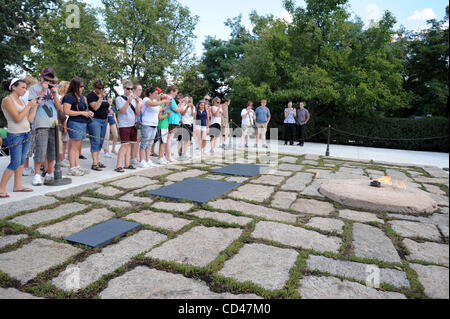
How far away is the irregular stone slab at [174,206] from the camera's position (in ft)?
13.2

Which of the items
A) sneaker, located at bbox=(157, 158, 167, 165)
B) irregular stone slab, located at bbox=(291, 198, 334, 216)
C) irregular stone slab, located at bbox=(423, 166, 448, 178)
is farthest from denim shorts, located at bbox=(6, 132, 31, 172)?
irregular stone slab, located at bbox=(423, 166, 448, 178)

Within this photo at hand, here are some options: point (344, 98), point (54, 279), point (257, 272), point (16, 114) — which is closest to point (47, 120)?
point (16, 114)

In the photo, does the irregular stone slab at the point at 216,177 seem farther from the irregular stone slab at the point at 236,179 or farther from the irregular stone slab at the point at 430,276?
the irregular stone slab at the point at 430,276

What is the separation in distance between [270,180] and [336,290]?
12.5ft

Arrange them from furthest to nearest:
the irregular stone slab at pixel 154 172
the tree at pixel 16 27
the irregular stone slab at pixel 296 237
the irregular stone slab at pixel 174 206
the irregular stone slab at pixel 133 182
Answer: the tree at pixel 16 27, the irregular stone slab at pixel 154 172, the irregular stone slab at pixel 133 182, the irregular stone slab at pixel 174 206, the irregular stone slab at pixel 296 237

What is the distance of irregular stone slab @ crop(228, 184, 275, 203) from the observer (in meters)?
4.67

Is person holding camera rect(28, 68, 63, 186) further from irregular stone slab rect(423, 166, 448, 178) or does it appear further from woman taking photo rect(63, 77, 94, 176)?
irregular stone slab rect(423, 166, 448, 178)

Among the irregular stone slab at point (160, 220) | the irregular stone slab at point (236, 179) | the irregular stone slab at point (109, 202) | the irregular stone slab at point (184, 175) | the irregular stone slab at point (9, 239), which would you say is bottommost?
the irregular stone slab at point (9, 239)

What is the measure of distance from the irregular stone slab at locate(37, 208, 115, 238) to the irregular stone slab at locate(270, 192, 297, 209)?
225 cm

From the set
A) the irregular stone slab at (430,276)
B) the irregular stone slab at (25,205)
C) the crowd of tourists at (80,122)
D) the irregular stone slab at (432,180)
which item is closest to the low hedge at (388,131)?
the irregular stone slab at (432,180)

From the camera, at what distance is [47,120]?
5.14 m

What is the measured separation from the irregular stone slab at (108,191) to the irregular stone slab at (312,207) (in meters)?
2.68

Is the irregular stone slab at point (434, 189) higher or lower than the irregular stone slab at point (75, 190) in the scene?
lower

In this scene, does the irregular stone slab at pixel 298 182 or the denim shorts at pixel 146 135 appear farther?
the denim shorts at pixel 146 135
